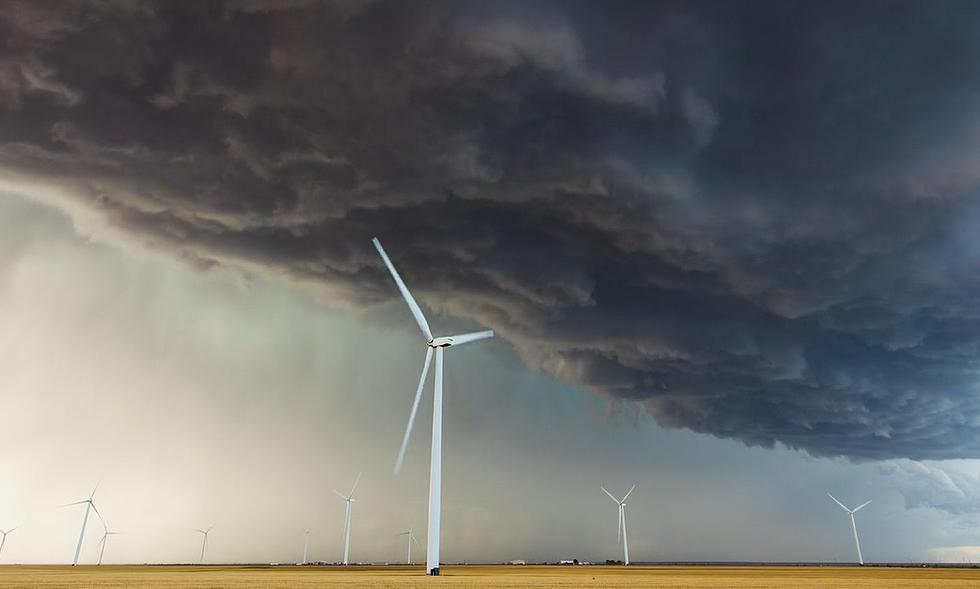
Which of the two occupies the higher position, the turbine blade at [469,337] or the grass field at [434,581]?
the turbine blade at [469,337]

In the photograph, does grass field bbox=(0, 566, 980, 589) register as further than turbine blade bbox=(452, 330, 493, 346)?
No

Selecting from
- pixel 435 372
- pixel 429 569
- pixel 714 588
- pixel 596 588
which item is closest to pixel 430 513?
pixel 429 569

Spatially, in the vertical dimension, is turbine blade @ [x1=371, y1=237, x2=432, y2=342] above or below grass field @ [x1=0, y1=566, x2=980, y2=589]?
above

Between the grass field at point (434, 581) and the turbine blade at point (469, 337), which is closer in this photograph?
the grass field at point (434, 581)

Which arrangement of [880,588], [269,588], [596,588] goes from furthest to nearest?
[880,588]
[596,588]
[269,588]

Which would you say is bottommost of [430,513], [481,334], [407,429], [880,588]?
[880,588]

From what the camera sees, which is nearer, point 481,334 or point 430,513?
point 430,513

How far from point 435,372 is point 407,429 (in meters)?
13.4

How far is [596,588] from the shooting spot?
6688 centimetres

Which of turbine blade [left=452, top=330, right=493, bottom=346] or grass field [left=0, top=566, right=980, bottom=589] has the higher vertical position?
turbine blade [left=452, top=330, right=493, bottom=346]

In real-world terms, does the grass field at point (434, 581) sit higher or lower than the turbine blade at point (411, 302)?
lower

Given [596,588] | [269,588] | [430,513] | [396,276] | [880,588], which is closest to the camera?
[269,588]

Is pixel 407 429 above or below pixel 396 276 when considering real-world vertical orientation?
below

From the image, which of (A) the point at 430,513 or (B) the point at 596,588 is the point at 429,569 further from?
A: (B) the point at 596,588
